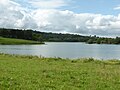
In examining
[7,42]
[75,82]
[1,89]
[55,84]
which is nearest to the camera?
[1,89]

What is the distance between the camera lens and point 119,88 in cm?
1415

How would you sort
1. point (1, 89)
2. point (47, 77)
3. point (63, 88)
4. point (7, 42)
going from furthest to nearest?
point (7, 42), point (47, 77), point (63, 88), point (1, 89)

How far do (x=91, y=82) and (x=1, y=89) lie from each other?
18.1 feet

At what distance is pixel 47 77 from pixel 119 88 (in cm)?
484

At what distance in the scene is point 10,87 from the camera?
1292cm

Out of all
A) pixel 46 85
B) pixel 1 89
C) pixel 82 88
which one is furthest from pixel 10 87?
pixel 82 88

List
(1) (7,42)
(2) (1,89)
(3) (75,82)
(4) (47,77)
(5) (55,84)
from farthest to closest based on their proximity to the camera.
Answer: (1) (7,42), (4) (47,77), (3) (75,82), (5) (55,84), (2) (1,89)

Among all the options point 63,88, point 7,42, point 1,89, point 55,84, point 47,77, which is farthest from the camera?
point 7,42

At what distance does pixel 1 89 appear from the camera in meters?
12.3

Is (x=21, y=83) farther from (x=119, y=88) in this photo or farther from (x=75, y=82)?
(x=119, y=88)

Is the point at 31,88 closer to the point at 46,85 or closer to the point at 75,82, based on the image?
the point at 46,85

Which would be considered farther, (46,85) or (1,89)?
(46,85)

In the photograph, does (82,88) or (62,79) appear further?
(62,79)

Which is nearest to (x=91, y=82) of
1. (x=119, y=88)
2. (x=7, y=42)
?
(x=119, y=88)
